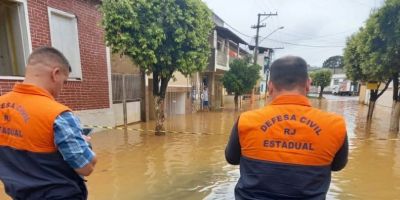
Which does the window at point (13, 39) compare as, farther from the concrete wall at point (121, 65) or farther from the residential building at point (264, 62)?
the residential building at point (264, 62)

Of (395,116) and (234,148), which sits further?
(395,116)

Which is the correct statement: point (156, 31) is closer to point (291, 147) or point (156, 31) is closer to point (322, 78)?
point (291, 147)

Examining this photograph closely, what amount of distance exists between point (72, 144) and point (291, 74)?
4.61 feet

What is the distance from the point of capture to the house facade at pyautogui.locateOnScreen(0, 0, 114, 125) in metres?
7.48

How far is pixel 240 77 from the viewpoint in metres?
20.3

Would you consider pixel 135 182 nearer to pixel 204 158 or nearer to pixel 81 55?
pixel 204 158

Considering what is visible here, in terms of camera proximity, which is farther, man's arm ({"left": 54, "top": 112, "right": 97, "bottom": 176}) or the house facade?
the house facade

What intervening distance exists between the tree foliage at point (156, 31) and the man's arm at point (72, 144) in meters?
6.84

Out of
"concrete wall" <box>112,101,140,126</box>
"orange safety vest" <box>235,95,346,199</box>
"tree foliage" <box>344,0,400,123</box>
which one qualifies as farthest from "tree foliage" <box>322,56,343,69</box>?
"orange safety vest" <box>235,95,346,199</box>

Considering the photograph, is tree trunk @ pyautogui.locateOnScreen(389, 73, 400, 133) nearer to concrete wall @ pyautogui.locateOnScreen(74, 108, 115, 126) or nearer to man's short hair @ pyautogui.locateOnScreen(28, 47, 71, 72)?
concrete wall @ pyautogui.locateOnScreen(74, 108, 115, 126)

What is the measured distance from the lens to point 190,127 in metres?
12.9

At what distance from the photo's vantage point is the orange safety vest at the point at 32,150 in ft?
5.90

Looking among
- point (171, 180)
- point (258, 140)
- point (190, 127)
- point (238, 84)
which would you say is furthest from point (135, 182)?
point (238, 84)

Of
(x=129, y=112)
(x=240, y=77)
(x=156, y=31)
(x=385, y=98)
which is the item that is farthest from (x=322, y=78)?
(x=156, y=31)
